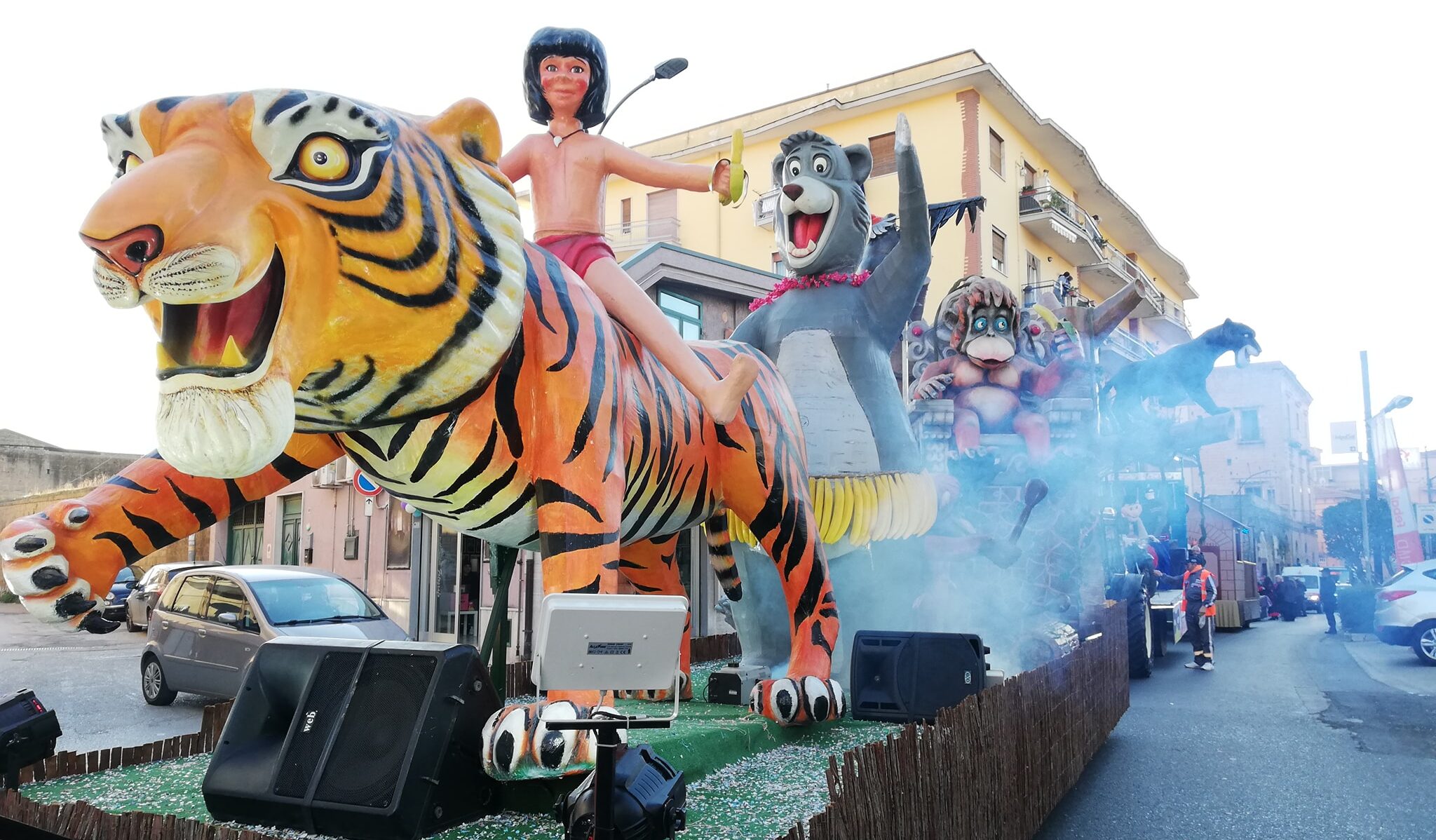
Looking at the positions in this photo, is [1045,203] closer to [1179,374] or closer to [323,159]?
[1179,374]

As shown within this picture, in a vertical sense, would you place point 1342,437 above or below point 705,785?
above

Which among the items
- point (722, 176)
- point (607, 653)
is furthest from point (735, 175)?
point (607, 653)

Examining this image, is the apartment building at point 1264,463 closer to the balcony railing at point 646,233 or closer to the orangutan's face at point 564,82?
the balcony railing at point 646,233

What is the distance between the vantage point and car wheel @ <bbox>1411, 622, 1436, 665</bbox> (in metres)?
11.8

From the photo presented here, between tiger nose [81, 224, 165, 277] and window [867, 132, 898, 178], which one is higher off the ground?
window [867, 132, 898, 178]

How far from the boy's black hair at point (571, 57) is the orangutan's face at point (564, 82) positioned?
0.01 m

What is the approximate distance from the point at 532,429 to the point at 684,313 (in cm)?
747

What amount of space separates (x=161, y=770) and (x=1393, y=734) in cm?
829

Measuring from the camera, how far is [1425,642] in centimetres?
1190

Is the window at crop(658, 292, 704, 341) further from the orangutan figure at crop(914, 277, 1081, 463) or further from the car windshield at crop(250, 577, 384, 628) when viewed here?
the car windshield at crop(250, 577, 384, 628)

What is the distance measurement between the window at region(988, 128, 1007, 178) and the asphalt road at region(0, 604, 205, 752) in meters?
14.8

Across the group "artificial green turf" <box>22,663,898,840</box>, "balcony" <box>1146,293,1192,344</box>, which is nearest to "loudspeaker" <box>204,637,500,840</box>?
"artificial green turf" <box>22,663,898,840</box>

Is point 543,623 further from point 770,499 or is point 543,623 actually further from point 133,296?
point 770,499

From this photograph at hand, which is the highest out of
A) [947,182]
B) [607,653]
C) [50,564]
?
[947,182]
